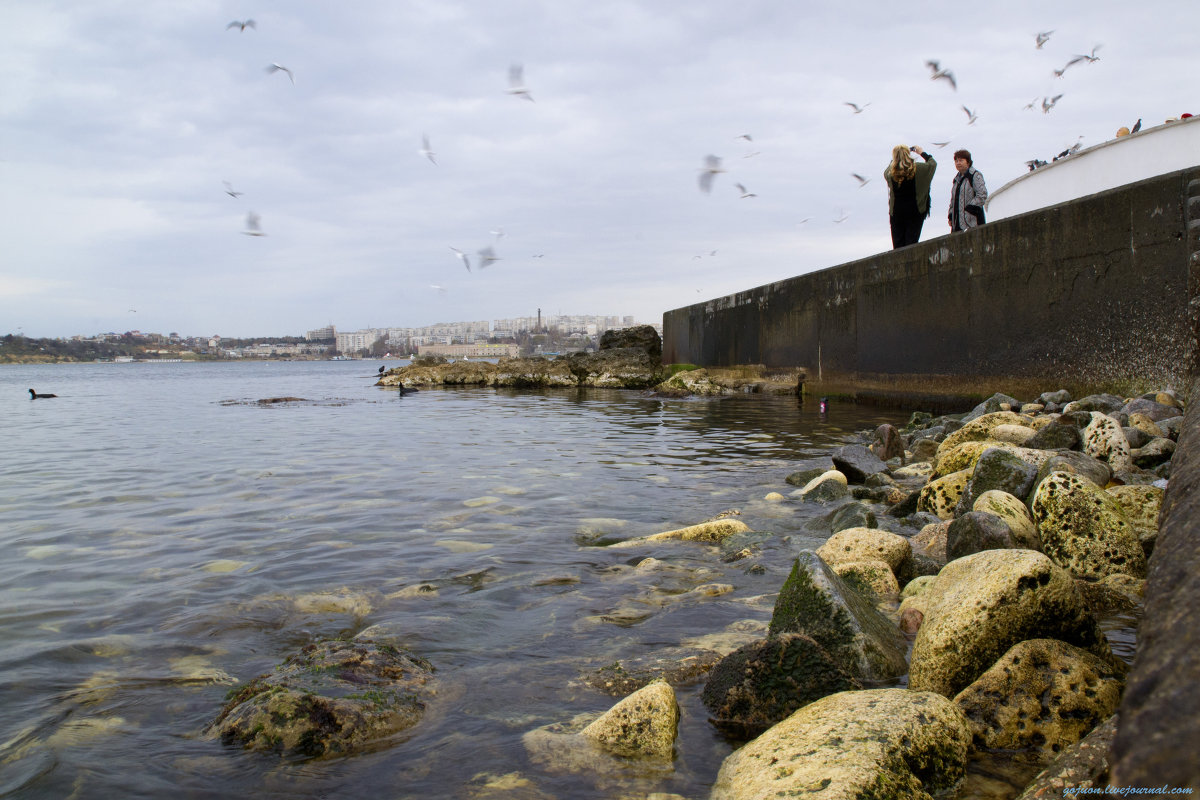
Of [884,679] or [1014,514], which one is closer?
[884,679]

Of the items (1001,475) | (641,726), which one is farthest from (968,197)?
(641,726)

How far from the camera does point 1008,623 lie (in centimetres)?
244

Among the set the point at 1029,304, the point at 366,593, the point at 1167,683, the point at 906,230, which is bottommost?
the point at 366,593

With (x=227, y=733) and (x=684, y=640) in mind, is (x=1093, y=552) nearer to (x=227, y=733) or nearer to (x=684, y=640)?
(x=684, y=640)

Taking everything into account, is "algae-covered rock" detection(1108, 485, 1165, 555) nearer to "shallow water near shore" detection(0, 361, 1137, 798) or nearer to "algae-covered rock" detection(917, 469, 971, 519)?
"algae-covered rock" detection(917, 469, 971, 519)

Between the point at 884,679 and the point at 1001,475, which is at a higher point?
the point at 1001,475

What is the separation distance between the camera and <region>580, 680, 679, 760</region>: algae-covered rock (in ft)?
7.68

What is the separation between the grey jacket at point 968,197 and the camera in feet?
32.1

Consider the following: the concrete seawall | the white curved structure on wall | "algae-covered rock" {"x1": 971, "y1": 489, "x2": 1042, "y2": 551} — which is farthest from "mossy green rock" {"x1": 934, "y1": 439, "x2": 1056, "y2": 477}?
the white curved structure on wall

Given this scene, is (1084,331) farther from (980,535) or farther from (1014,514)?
(980,535)

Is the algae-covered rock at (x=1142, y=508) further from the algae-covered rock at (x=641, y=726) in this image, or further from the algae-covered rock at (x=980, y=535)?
the algae-covered rock at (x=641, y=726)

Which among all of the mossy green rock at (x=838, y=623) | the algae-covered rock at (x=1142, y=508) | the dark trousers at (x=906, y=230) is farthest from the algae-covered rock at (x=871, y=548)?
the dark trousers at (x=906, y=230)

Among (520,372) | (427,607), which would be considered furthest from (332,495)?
(520,372)

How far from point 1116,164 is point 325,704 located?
43.3 feet
